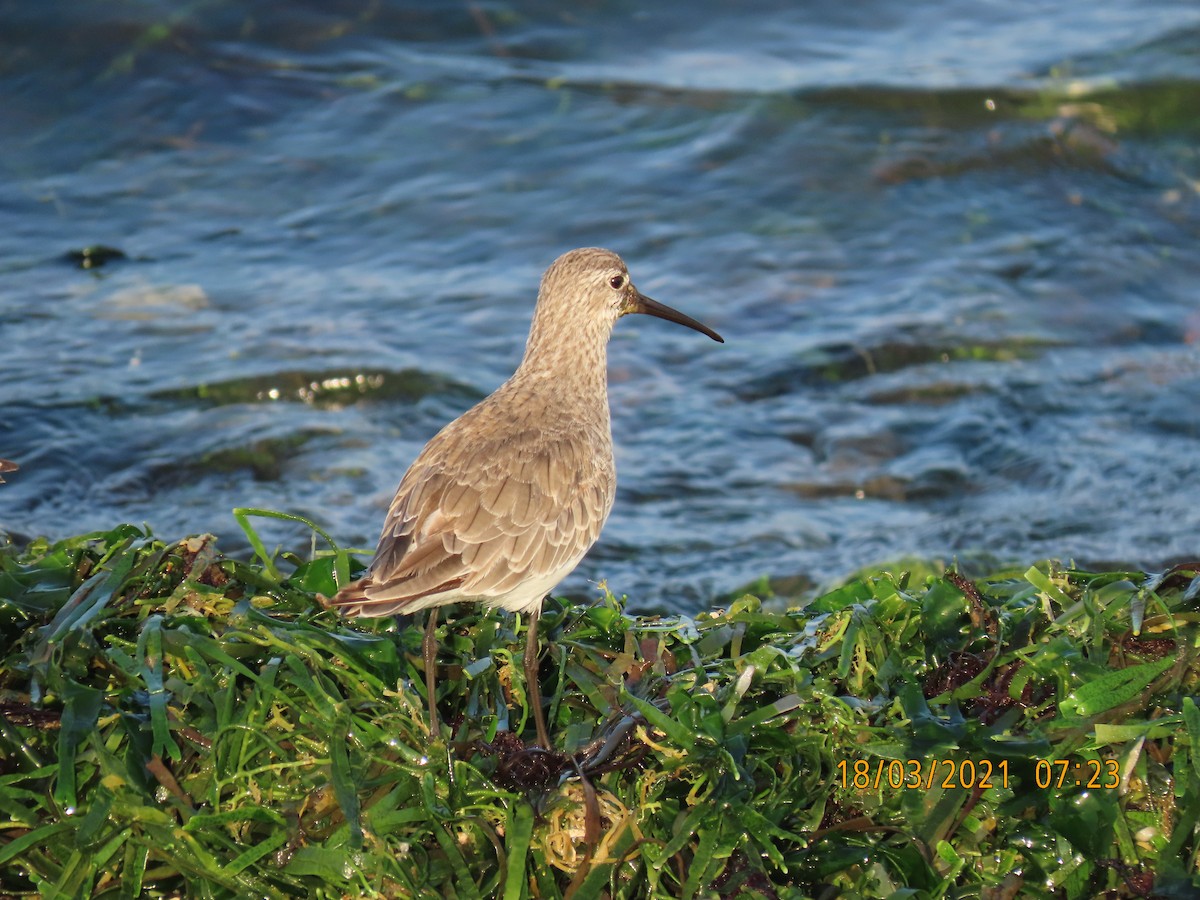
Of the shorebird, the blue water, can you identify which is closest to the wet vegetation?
the shorebird

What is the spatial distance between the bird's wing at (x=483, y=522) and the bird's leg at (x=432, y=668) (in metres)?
0.08

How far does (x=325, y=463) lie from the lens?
7.25 m

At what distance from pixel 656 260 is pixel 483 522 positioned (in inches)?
246

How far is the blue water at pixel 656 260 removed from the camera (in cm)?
712

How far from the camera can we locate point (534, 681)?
363cm

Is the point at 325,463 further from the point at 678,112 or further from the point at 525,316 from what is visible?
the point at 678,112

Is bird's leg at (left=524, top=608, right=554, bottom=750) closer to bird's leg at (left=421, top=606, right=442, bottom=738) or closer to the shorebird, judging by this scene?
the shorebird

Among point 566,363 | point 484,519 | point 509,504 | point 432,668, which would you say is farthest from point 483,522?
point 566,363

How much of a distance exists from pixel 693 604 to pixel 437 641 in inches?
101
